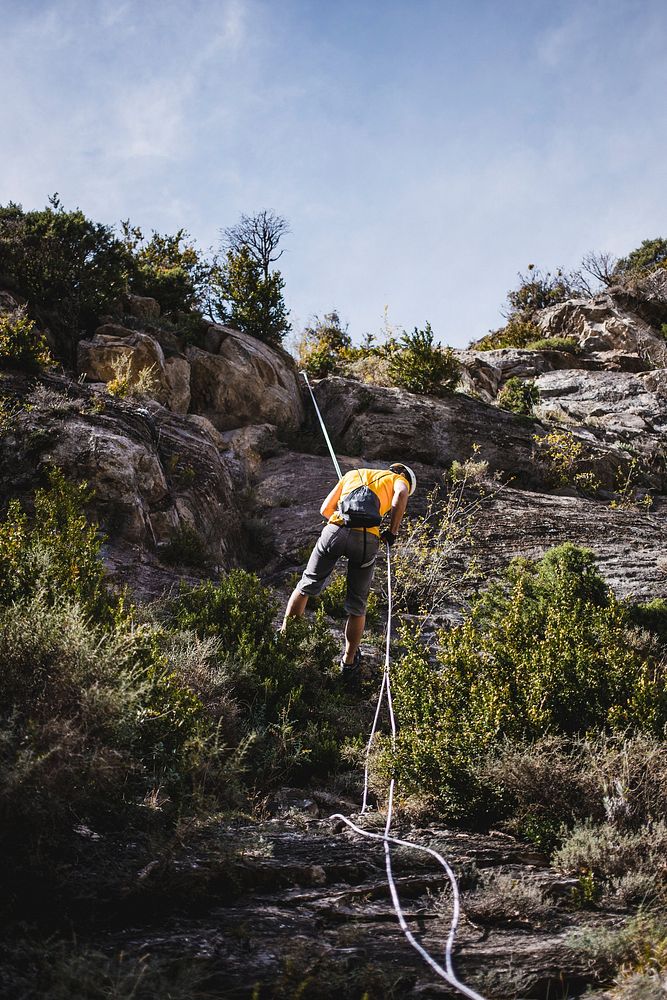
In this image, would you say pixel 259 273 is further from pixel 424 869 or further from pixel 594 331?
pixel 424 869

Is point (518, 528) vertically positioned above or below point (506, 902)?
above

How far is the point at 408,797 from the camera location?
4.43 metres

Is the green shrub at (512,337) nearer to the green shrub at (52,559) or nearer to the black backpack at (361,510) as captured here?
the black backpack at (361,510)

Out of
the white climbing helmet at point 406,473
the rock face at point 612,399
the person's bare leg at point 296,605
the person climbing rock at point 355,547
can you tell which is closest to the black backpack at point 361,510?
the person climbing rock at point 355,547

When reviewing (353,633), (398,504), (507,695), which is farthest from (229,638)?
(507,695)

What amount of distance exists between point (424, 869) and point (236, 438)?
11.8 m

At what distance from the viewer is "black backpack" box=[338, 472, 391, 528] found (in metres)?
6.47

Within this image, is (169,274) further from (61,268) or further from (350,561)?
(350,561)

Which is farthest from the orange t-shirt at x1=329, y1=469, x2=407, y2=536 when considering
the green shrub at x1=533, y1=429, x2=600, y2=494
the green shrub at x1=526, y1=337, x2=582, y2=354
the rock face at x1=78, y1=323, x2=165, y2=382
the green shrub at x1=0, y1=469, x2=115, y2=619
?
the green shrub at x1=526, y1=337, x2=582, y2=354

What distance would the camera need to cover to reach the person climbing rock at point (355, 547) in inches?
257

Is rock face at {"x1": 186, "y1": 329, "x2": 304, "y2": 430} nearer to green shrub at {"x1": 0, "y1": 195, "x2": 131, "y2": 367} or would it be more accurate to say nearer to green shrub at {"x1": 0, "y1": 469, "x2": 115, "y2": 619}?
green shrub at {"x1": 0, "y1": 195, "x2": 131, "y2": 367}

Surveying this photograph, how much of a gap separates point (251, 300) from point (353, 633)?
45.5 ft

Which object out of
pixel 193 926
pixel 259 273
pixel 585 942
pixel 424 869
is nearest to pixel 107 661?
pixel 193 926

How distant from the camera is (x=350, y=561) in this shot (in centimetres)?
670
